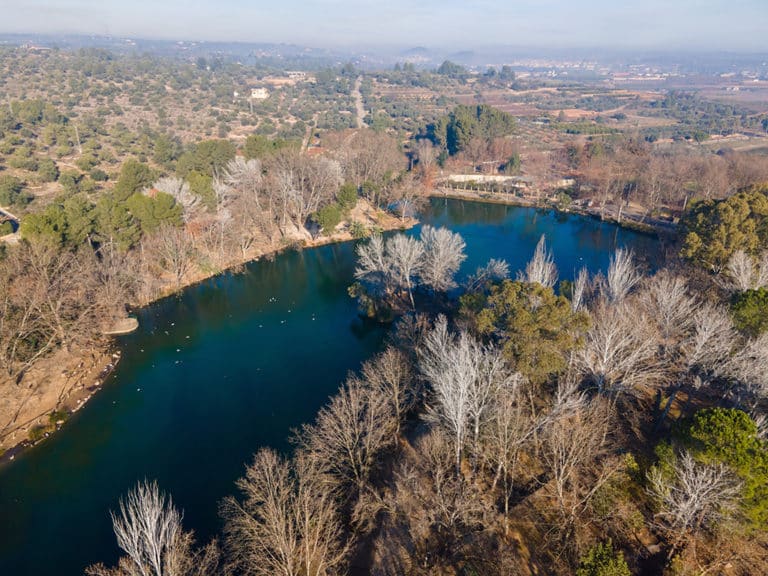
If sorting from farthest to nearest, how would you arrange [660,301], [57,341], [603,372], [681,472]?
[57,341]
[660,301]
[603,372]
[681,472]

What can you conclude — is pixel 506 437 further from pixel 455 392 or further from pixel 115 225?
pixel 115 225

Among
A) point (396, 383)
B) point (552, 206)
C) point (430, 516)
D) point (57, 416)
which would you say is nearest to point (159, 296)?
point (57, 416)

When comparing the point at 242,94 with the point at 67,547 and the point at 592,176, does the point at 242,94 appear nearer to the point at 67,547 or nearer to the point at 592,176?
the point at 592,176

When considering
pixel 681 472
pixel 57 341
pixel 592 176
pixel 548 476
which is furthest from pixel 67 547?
pixel 592 176

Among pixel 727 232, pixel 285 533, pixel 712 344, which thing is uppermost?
pixel 727 232

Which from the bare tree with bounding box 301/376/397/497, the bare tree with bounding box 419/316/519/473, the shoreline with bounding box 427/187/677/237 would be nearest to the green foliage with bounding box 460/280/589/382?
the bare tree with bounding box 419/316/519/473

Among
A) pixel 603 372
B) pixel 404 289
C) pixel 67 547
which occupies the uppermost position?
pixel 603 372

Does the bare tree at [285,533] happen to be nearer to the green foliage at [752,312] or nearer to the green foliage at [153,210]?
the green foliage at [752,312]
